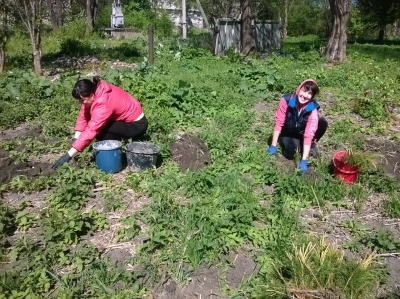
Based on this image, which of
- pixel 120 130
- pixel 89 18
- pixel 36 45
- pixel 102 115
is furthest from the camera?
pixel 89 18

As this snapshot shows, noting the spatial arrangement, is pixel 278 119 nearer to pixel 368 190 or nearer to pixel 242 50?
pixel 368 190

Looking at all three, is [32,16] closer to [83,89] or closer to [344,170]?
[83,89]

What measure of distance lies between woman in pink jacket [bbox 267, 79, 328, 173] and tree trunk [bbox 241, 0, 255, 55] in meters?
9.45

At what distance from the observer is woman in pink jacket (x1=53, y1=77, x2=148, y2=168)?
13.1ft

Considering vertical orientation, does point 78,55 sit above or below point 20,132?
above

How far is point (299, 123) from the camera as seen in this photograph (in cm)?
468

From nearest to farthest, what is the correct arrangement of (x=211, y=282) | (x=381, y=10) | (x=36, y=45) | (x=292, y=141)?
1. (x=211, y=282)
2. (x=292, y=141)
3. (x=36, y=45)
4. (x=381, y=10)

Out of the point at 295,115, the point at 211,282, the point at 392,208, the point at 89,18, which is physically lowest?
the point at 211,282

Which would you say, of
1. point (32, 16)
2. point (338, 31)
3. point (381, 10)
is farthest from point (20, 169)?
point (381, 10)

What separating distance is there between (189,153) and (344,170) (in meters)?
1.94

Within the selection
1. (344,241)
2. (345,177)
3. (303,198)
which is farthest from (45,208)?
(345,177)

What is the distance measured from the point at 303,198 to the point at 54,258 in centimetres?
251

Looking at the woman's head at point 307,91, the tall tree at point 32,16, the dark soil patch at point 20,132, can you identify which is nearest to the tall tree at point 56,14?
the tall tree at point 32,16

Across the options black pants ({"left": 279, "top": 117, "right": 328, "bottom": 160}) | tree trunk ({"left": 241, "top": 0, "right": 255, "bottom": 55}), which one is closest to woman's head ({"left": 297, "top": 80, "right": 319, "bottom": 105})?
black pants ({"left": 279, "top": 117, "right": 328, "bottom": 160})
